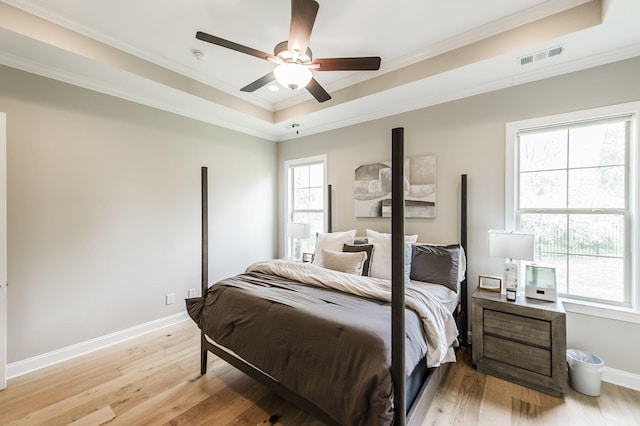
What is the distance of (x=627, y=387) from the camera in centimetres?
212

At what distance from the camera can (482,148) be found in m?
2.84

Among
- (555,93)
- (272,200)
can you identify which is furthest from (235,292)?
(555,93)

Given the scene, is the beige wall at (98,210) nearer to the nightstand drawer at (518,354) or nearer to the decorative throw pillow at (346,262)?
the decorative throw pillow at (346,262)

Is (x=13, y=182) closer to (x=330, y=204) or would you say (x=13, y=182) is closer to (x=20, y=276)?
(x=20, y=276)

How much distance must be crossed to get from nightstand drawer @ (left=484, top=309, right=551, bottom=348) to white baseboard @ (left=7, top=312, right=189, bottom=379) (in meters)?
3.48

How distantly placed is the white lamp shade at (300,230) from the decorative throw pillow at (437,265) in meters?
1.59

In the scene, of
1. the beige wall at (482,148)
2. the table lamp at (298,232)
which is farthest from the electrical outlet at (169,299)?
the beige wall at (482,148)

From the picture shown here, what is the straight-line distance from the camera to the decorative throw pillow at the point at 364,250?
2.78 meters

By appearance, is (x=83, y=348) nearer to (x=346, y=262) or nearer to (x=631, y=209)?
(x=346, y=262)

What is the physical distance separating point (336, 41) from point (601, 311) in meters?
3.28

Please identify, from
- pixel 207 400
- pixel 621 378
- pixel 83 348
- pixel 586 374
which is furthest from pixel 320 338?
pixel 83 348

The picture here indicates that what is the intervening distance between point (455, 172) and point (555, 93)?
1.07 meters

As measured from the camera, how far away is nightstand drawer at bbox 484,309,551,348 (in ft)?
6.84

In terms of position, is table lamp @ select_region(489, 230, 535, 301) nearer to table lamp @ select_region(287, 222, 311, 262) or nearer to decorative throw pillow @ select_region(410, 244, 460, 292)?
decorative throw pillow @ select_region(410, 244, 460, 292)
